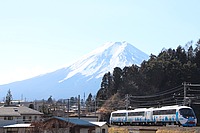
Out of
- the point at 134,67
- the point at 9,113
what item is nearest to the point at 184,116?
the point at 9,113

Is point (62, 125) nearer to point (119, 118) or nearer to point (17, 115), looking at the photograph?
point (17, 115)

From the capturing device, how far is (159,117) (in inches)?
1577

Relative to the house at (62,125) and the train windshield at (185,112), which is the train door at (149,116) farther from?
the house at (62,125)

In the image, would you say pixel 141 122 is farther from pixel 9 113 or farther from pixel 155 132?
pixel 9 113

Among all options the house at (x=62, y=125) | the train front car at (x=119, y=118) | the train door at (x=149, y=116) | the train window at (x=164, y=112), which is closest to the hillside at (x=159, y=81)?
the train front car at (x=119, y=118)

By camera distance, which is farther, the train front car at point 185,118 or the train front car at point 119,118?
the train front car at point 119,118

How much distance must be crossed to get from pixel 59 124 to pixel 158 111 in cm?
1341

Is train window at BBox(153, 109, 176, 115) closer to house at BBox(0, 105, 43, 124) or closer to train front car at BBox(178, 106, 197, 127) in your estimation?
train front car at BBox(178, 106, 197, 127)

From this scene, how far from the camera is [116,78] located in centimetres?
6906

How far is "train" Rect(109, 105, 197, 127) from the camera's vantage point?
35.6 m

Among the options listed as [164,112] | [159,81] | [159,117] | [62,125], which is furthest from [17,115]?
→ [159,81]

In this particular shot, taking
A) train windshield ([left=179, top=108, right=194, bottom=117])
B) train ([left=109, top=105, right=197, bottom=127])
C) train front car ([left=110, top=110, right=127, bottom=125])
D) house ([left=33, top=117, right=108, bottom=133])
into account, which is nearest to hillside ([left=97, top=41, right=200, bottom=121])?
train front car ([left=110, top=110, right=127, bottom=125])

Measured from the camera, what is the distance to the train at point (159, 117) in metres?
35.6

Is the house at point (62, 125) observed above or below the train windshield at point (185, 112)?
below
